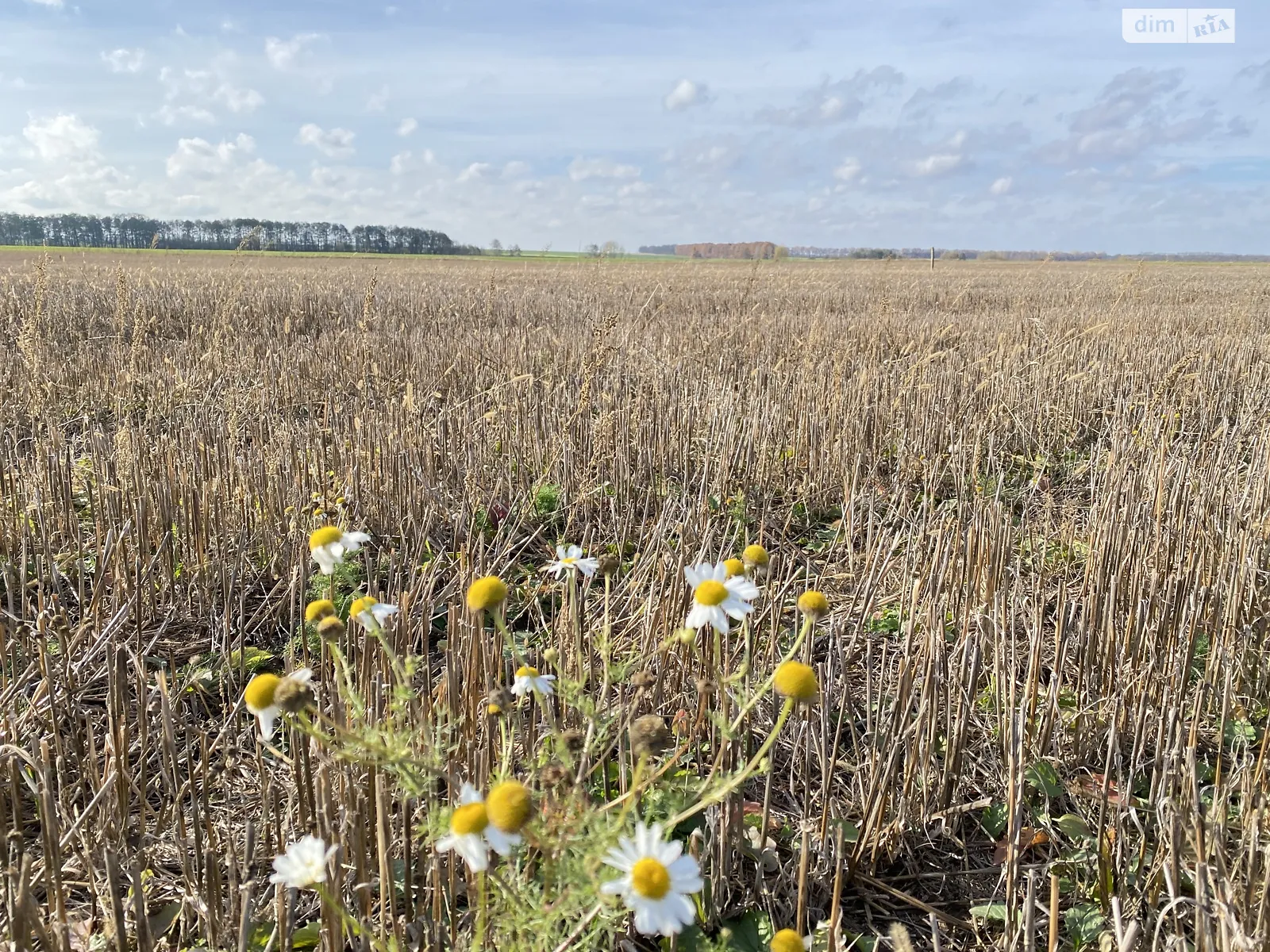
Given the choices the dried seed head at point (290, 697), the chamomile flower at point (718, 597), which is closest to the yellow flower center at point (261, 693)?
the dried seed head at point (290, 697)

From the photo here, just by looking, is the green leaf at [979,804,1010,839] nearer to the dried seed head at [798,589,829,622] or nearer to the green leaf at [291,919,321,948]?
the dried seed head at [798,589,829,622]

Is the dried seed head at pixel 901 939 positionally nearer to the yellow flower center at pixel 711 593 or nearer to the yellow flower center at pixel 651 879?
the yellow flower center at pixel 651 879

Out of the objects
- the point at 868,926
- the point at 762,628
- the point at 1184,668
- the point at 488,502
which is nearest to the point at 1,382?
the point at 488,502

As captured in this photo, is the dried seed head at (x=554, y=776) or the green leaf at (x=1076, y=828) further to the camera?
the green leaf at (x=1076, y=828)

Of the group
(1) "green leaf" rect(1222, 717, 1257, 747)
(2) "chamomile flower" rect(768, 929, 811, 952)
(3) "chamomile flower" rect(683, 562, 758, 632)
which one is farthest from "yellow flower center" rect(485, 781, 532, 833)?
(1) "green leaf" rect(1222, 717, 1257, 747)

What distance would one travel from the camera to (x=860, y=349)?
26.2 feet

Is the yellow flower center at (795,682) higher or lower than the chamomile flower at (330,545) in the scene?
lower

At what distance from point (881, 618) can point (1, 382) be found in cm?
580

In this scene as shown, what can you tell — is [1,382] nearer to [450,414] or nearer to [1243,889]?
[450,414]

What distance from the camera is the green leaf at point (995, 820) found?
196cm

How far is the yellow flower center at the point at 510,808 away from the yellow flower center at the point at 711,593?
0.52m

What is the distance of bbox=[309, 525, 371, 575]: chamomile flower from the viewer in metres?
1.49

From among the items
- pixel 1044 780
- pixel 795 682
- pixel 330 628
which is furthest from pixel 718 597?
pixel 1044 780

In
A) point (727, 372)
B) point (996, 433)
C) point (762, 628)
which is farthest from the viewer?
point (727, 372)
